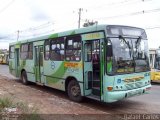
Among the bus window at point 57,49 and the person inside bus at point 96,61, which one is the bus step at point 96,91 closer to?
the person inside bus at point 96,61

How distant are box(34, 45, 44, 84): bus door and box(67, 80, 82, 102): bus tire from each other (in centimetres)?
307

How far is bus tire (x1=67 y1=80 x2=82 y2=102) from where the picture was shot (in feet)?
36.9

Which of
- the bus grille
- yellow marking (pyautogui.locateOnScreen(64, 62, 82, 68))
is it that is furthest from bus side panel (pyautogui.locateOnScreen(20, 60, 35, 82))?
the bus grille

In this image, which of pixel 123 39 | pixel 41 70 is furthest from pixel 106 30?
pixel 41 70

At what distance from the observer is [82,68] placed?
10.8m

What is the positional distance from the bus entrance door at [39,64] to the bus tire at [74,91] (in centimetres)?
307

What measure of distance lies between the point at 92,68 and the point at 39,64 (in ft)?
16.6

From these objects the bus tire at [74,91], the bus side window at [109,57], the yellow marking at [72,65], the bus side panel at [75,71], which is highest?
the bus side window at [109,57]

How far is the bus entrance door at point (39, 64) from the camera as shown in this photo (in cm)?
1460

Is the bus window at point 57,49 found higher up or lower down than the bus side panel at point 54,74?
higher up

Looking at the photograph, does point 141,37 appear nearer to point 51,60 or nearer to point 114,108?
point 114,108

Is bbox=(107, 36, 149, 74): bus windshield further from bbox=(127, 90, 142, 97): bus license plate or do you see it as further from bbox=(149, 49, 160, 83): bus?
bbox=(149, 49, 160, 83): bus

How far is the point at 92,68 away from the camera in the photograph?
10.6m

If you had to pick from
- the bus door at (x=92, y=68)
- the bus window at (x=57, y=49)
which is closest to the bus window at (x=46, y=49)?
the bus window at (x=57, y=49)
